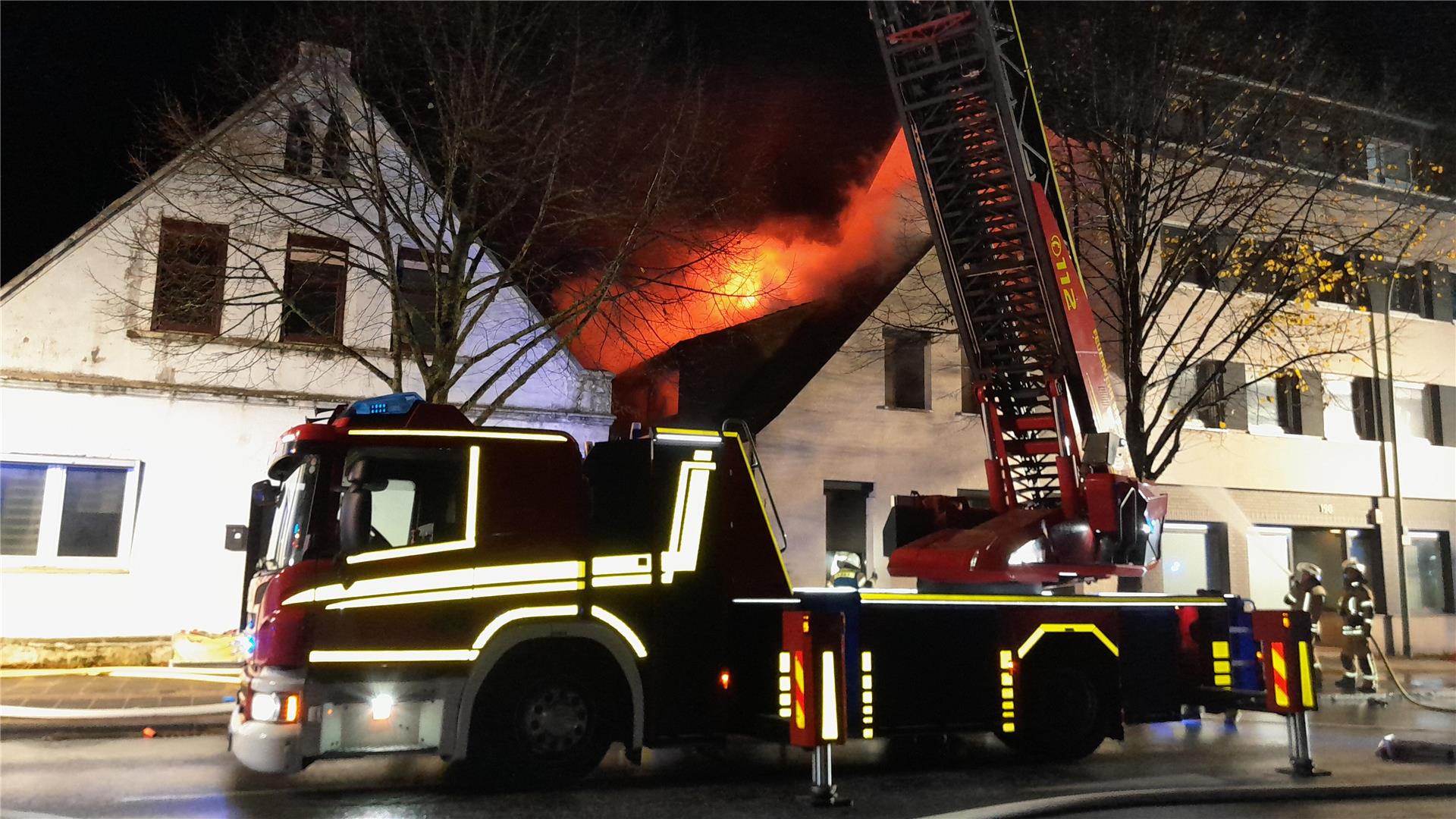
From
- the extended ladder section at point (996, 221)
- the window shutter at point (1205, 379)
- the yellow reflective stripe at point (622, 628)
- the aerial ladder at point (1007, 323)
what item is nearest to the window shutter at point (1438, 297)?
the window shutter at point (1205, 379)

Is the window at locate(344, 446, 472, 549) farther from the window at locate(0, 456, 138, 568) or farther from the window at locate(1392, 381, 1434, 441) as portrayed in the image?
the window at locate(1392, 381, 1434, 441)

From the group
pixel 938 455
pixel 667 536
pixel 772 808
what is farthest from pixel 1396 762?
pixel 938 455

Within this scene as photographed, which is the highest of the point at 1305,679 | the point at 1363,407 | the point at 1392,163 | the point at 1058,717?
the point at 1392,163

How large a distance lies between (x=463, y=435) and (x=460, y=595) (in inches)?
39.2

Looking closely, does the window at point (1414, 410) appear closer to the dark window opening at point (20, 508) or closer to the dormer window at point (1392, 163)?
the dormer window at point (1392, 163)

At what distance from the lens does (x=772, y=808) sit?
6.33m

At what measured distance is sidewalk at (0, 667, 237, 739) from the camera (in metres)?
9.18

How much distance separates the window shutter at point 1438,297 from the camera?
23.8 metres

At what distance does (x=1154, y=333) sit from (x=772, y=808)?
16167 millimetres

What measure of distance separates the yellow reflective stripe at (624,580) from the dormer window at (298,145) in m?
7.89

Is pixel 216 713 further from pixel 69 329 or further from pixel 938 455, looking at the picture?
pixel 938 455

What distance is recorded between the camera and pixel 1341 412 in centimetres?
2236

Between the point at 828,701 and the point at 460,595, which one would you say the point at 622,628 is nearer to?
the point at 460,595

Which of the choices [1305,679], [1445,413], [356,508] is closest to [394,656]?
[356,508]
